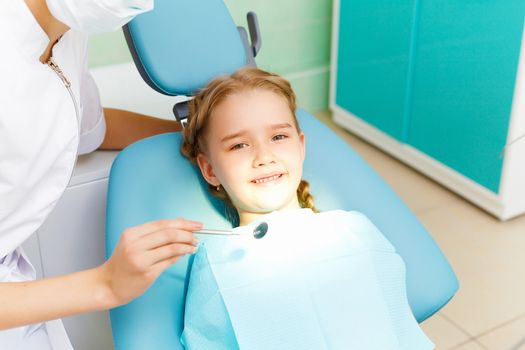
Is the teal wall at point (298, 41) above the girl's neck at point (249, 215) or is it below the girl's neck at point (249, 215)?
below

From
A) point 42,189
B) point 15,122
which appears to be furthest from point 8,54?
point 42,189

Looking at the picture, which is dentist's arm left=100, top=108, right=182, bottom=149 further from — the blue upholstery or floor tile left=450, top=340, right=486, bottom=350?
floor tile left=450, top=340, right=486, bottom=350

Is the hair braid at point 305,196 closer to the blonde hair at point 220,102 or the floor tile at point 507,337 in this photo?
the blonde hair at point 220,102

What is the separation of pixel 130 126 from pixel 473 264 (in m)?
1.09

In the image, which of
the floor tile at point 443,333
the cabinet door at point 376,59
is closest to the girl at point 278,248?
the floor tile at point 443,333

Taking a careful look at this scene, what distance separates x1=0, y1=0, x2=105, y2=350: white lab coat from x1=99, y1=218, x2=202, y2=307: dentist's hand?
160 millimetres

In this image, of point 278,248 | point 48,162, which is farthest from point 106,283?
point 278,248

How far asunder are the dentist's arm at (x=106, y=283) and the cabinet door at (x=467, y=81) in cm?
139

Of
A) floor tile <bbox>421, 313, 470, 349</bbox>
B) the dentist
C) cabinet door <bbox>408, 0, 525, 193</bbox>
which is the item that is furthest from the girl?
cabinet door <bbox>408, 0, 525, 193</bbox>

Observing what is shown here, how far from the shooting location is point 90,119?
1464 millimetres

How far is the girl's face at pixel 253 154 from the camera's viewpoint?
126 cm

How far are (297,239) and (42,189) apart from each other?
1.44 ft

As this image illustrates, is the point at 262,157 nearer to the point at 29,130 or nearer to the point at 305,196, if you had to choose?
the point at 305,196

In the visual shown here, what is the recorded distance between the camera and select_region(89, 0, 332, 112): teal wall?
2.66 m
